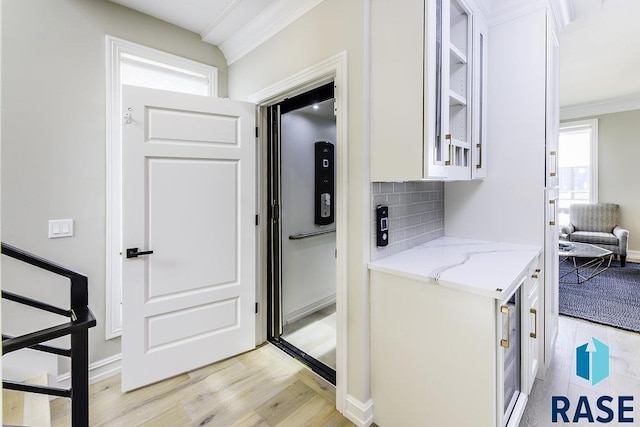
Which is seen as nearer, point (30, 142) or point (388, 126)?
point (388, 126)

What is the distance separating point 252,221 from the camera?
2600 mm

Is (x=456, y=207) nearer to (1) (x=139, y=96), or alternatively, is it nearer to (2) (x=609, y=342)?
(2) (x=609, y=342)

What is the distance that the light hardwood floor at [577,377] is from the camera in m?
2.02

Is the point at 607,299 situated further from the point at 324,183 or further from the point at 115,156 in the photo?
the point at 115,156

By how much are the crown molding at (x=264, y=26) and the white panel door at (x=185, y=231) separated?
20.2 inches

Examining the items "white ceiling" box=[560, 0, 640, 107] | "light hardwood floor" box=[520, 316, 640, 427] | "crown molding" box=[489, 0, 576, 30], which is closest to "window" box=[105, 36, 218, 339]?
"crown molding" box=[489, 0, 576, 30]

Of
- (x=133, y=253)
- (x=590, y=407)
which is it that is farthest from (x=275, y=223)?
(x=590, y=407)

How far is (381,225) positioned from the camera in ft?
6.25

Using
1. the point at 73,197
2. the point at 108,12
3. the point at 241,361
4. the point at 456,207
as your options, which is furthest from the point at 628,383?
the point at 108,12

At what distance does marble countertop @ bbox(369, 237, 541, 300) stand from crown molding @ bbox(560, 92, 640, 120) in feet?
16.2

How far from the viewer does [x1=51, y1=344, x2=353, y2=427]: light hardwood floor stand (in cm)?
192

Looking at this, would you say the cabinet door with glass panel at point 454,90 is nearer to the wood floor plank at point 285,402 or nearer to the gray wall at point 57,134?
the wood floor plank at point 285,402

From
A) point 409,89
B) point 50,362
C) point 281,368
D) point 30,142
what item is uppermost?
point 409,89

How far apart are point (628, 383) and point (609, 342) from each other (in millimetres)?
587
